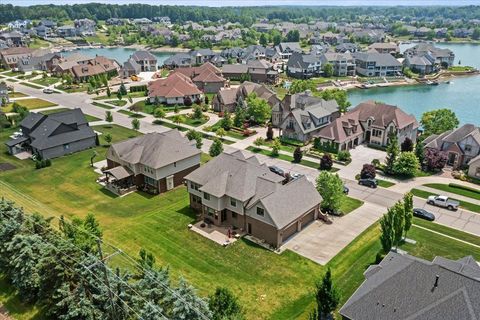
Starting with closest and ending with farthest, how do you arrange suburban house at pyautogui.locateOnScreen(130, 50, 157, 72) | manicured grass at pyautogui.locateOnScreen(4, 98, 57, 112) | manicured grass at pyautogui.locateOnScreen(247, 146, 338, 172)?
manicured grass at pyautogui.locateOnScreen(247, 146, 338, 172), manicured grass at pyautogui.locateOnScreen(4, 98, 57, 112), suburban house at pyautogui.locateOnScreen(130, 50, 157, 72)

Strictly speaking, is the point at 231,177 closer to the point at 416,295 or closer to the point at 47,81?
the point at 416,295

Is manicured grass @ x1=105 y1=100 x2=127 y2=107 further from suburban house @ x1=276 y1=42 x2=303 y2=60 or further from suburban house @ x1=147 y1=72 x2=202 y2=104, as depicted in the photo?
suburban house @ x1=276 y1=42 x2=303 y2=60

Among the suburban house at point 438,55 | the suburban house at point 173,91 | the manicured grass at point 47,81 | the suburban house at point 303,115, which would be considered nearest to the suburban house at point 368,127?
the suburban house at point 303,115

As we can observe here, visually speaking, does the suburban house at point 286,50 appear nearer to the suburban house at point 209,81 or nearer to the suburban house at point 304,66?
the suburban house at point 304,66

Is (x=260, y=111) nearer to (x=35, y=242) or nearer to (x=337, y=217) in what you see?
(x=337, y=217)

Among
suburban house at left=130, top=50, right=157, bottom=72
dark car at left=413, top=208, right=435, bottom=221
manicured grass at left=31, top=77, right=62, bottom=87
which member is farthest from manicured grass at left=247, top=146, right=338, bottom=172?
suburban house at left=130, top=50, right=157, bottom=72

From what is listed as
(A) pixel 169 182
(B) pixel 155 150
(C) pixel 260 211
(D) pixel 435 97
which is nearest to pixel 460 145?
(C) pixel 260 211
